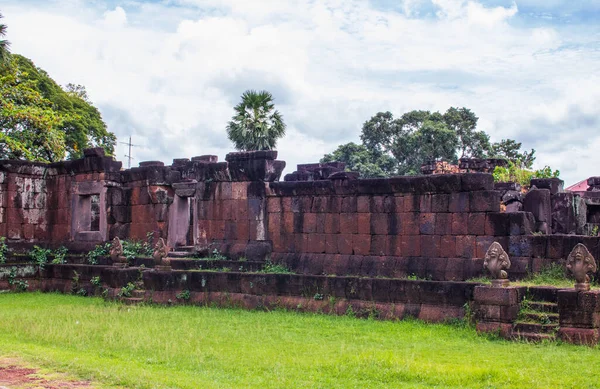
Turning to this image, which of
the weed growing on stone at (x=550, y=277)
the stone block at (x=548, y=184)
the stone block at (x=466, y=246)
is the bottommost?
the weed growing on stone at (x=550, y=277)

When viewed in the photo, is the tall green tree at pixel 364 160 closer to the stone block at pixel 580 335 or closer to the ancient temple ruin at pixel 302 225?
the ancient temple ruin at pixel 302 225

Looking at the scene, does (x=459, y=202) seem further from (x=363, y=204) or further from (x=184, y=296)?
(x=184, y=296)

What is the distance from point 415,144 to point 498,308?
1415 inches

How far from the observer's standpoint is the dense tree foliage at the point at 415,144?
46.3 m

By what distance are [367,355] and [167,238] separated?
1160 cm

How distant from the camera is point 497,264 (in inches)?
465

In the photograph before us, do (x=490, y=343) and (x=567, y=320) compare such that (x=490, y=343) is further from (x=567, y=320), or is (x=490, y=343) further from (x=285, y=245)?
(x=285, y=245)

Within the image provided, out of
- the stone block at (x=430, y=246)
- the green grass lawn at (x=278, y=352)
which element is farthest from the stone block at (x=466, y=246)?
the green grass lawn at (x=278, y=352)

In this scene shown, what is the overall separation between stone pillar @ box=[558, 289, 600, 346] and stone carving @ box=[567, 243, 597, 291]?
18 centimetres

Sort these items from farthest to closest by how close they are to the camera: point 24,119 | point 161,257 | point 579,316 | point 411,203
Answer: point 24,119, point 161,257, point 411,203, point 579,316

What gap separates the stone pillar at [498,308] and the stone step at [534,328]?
0.13 metres

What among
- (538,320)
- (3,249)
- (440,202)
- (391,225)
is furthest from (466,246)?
(3,249)

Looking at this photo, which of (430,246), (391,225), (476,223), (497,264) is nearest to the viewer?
(497,264)

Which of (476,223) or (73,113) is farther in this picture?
(73,113)
